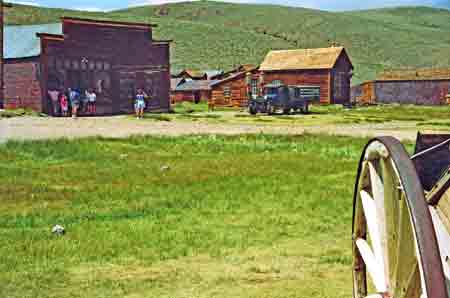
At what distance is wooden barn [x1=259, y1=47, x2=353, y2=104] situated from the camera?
222 ft

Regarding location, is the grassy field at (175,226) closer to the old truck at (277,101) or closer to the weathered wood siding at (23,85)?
the weathered wood siding at (23,85)

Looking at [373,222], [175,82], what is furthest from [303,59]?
[373,222]

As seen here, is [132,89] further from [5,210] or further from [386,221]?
[386,221]

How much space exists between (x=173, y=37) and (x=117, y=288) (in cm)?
11867

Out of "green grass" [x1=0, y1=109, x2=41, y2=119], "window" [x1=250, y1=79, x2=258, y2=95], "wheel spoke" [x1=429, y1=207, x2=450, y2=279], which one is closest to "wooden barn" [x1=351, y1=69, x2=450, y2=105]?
"window" [x1=250, y1=79, x2=258, y2=95]

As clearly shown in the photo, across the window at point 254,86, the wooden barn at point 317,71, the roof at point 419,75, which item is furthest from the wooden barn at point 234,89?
the roof at point 419,75

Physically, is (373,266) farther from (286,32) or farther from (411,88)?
(286,32)

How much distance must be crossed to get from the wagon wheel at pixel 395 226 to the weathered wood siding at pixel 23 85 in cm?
4274

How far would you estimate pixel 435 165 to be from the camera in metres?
3.69

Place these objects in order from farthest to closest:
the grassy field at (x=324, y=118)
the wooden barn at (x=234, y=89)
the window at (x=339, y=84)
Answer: the window at (x=339, y=84) < the wooden barn at (x=234, y=89) < the grassy field at (x=324, y=118)

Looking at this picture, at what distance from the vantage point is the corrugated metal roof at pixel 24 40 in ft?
150

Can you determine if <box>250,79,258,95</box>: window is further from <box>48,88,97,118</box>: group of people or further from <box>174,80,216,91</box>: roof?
<box>48,88,97,118</box>: group of people

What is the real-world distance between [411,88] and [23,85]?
4545 cm

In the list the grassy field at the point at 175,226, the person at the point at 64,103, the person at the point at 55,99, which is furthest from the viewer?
the person at the point at 55,99
